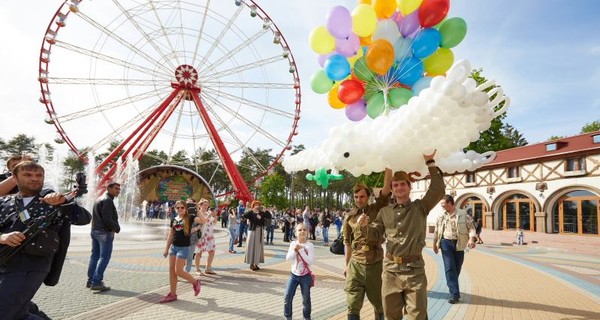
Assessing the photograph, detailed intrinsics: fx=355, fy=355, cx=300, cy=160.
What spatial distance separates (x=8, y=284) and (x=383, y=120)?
3.63 meters

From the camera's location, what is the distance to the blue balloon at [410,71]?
4669mm

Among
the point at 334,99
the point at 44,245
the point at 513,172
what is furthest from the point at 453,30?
the point at 513,172

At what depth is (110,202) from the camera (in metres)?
6.45

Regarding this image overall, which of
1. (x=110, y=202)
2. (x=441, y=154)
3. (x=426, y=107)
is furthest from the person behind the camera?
(x=110, y=202)

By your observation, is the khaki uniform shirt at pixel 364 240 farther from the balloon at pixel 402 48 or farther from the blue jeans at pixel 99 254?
the blue jeans at pixel 99 254

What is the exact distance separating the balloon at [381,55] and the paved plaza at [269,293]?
140 inches

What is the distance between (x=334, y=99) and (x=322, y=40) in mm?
872

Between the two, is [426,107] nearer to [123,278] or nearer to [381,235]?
[381,235]

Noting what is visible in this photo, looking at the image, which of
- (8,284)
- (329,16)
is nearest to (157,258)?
(8,284)

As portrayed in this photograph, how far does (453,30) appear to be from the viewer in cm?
445

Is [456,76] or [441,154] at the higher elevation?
[456,76]

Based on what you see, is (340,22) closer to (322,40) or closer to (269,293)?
(322,40)

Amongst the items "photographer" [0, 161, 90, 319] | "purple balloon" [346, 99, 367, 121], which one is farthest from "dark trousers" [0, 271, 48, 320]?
"purple balloon" [346, 99, 367, 121]

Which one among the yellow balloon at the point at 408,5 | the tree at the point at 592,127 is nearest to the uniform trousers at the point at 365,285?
the yellow balloon at the point at 408,5
